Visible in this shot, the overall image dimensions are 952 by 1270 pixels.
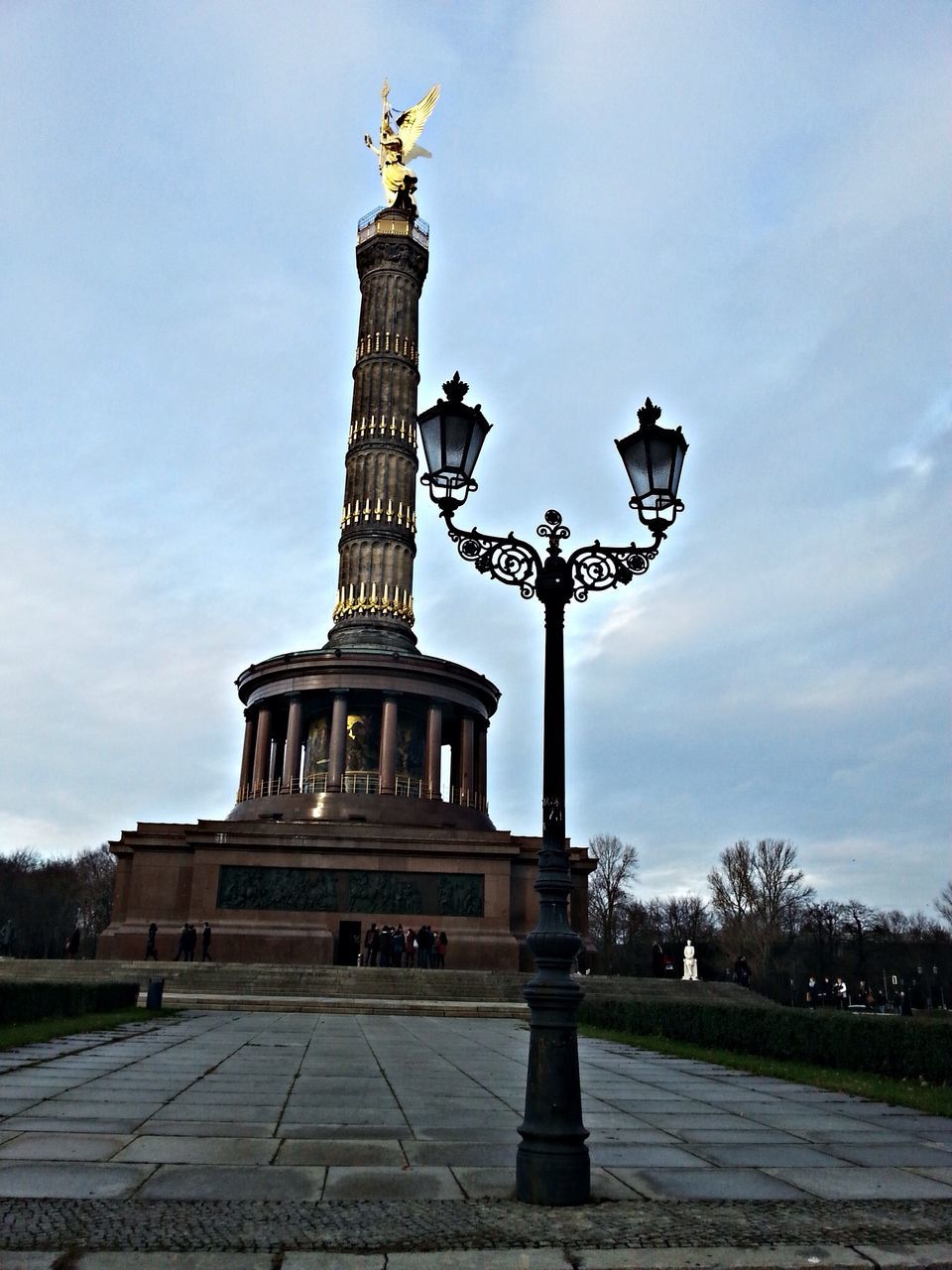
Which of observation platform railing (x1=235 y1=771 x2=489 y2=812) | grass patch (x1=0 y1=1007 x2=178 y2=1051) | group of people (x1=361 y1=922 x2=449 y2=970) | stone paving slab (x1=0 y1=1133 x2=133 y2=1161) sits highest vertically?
observation platform railing (x1=235 y1=771 x2=489 y2=812)

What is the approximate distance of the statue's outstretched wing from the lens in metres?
49.6

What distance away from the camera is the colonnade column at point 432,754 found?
124ft

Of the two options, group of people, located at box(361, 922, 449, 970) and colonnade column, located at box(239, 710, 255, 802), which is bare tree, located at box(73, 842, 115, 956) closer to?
colonnade column, located at box(239, 710, 255, 802)

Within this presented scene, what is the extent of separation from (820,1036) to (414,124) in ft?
158

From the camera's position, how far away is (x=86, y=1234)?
14.6 feet

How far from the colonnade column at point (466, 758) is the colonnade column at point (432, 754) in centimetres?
168

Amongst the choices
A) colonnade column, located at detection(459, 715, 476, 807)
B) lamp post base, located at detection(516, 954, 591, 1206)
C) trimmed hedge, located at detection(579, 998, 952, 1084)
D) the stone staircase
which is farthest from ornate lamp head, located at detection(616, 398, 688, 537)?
colonnade column, located at detection(459, 715, 476, 807)

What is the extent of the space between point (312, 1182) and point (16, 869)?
95.9m

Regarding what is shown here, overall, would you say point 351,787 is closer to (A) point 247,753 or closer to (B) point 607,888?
(A) point 247,753

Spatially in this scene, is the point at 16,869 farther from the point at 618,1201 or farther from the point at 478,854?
the point at 618,1201

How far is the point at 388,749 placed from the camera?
37.2 meters

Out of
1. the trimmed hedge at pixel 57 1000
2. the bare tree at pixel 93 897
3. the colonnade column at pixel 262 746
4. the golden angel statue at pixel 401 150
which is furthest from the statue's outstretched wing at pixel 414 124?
the bare tree at pixel 93 897

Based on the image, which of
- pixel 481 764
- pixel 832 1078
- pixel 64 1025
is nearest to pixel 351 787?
pixel 481 764

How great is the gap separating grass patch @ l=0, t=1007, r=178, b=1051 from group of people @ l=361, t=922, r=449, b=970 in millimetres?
9992
